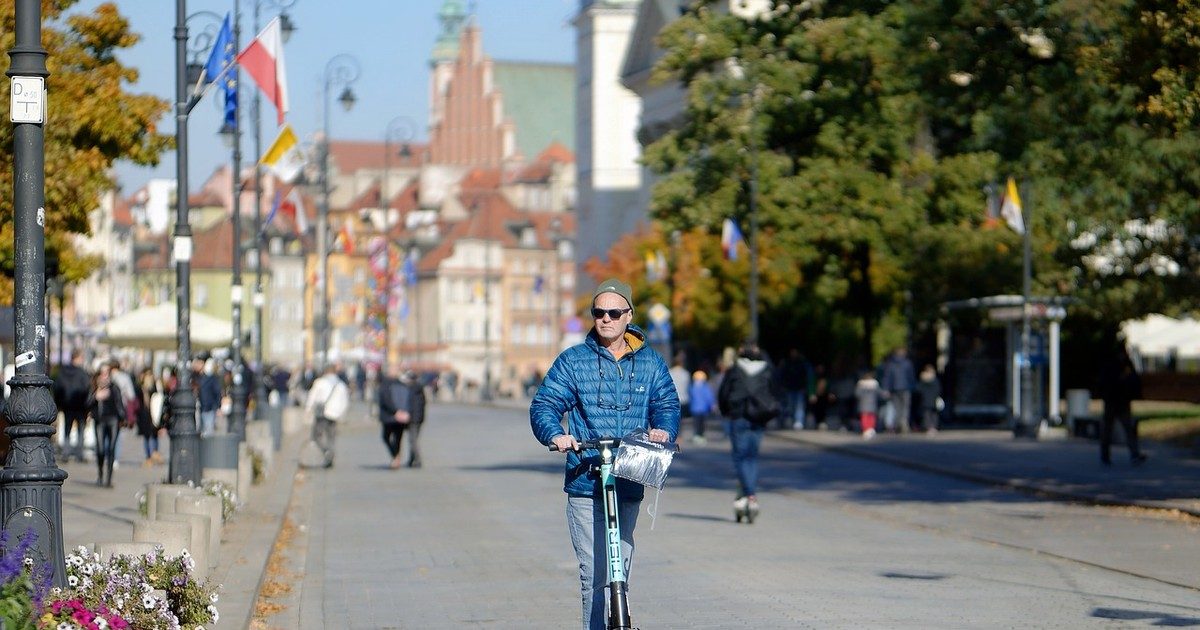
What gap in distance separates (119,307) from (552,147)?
9008cm

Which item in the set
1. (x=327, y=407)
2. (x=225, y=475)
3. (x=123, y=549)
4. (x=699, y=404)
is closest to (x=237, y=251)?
(x=327, y=407)

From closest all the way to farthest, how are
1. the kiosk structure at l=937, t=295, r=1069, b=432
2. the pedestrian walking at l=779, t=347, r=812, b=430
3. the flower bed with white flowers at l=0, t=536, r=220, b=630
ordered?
the flower bed with white flowers at l=0, t=536, r=220, b=630, the kiosk structure at l=937, t=295, r=1069, b=432, the pedestrian walking at l=779, t=347, r=812, b=430

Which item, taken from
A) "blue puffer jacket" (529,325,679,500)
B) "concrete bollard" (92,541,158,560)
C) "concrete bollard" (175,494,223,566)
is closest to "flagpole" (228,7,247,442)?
"concrete bollard" (175,494,223,566)

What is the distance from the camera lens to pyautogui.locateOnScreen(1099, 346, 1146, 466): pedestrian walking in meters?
29.2

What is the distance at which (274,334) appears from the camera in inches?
6491

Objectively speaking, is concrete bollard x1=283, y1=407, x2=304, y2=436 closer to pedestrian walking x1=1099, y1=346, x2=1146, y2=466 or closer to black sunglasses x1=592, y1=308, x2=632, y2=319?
pedestrian walking x1=1099, y1=346, x2=1146, y2=466

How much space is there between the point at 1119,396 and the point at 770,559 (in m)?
14.3

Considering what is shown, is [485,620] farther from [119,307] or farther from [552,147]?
[552,147]

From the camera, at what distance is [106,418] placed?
27.3 m

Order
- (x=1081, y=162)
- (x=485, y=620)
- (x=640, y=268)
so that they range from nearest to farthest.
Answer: (x=485, y=620) < (x=1081, y=162) < (x=640, y=268)

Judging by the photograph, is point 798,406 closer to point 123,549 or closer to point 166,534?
point 166,534

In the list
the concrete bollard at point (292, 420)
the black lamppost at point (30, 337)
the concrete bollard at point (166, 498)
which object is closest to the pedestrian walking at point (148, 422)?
the concrete bollard at point (292, 420)

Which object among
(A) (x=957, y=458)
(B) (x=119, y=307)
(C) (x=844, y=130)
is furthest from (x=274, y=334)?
(A) (x=957, y=458)

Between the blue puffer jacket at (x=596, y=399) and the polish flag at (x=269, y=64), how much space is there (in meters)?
16.8
